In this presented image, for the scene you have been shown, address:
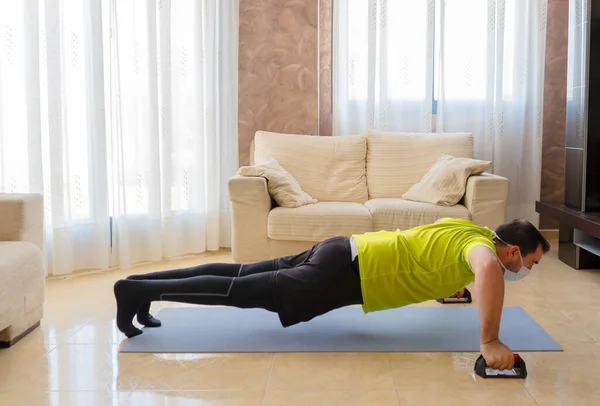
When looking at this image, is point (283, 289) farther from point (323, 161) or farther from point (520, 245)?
point (323, 161)

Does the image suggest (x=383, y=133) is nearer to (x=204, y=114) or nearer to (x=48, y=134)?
(x=204, y=114)

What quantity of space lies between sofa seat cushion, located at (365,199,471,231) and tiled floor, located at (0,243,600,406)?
47.2 inches

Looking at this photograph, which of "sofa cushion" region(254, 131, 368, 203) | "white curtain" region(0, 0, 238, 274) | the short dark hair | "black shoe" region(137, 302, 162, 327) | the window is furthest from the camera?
the window

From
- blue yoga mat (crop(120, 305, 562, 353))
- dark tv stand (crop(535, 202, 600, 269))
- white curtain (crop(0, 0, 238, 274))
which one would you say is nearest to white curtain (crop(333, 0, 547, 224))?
dark tv stand (crop(535, 202, 600, 269))

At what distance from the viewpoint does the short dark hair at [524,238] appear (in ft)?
9.10

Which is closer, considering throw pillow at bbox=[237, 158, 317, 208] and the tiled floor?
the tiled floor

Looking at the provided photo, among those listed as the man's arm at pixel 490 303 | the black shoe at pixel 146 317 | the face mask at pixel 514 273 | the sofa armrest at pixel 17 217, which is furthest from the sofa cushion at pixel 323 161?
the man's arm at pixel 490 303

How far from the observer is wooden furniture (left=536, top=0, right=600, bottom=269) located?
4.50 m

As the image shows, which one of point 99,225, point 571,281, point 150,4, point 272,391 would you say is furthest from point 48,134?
point 571,281

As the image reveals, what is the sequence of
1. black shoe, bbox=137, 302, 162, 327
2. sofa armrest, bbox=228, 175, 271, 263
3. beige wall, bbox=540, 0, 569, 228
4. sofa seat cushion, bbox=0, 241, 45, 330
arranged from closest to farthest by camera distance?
sofa seat cushion, bbox=0, 241, 45, 330 → black shoe, bbox=137, 302, 162, 327 → sofa armrest, bbox=228, 175, 271, 263 → beige wall, bbox=540, 0, 569, 228

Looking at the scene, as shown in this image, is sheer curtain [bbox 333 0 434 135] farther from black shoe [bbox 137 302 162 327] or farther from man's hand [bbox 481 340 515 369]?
man's hand [bbox 481 340 515 369]

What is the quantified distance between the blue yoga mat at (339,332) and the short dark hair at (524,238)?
45cm

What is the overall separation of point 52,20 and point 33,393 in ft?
8.01

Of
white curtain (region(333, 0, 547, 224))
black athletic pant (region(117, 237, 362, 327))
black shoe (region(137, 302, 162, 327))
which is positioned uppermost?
white curtain (region(333, 0, 547, 224))
